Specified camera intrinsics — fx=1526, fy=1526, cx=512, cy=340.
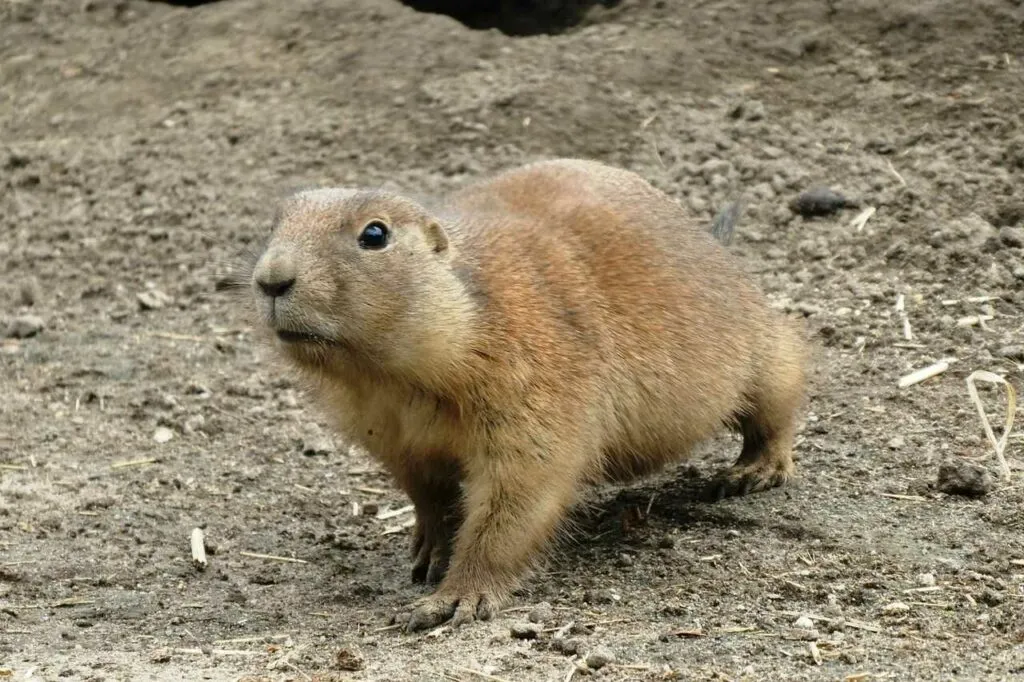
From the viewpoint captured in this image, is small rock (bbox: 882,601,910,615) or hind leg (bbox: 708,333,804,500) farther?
hind leg (bbox: 708,333,804,500)

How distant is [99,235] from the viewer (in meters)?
9.98

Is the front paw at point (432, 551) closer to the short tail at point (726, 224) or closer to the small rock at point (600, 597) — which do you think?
the small rock at point (600, 597)

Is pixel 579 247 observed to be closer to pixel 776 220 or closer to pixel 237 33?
pixel 776 220

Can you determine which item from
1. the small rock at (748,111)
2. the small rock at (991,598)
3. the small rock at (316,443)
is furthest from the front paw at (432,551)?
the small rock at (748,111)

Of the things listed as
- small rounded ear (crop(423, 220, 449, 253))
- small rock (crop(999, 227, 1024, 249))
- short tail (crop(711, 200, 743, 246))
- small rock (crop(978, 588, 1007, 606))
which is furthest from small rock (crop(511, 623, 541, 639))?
small rock (crop(999, 227, 1024, 249))

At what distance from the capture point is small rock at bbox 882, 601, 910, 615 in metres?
5.07

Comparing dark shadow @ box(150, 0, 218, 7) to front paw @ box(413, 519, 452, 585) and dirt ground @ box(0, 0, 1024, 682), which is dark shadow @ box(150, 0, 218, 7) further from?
front paw @ box(413, 519, 452, 585)

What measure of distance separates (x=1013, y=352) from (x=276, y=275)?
12.7ft

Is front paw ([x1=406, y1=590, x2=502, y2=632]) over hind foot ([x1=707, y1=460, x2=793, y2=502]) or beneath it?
over

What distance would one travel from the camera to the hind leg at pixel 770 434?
648cm

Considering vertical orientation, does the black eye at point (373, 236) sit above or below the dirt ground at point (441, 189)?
above

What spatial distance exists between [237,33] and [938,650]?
8.04 metres

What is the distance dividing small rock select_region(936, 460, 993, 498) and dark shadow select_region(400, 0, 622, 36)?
5647 millimetres

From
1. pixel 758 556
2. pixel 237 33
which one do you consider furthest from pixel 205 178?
pixel 758 556
